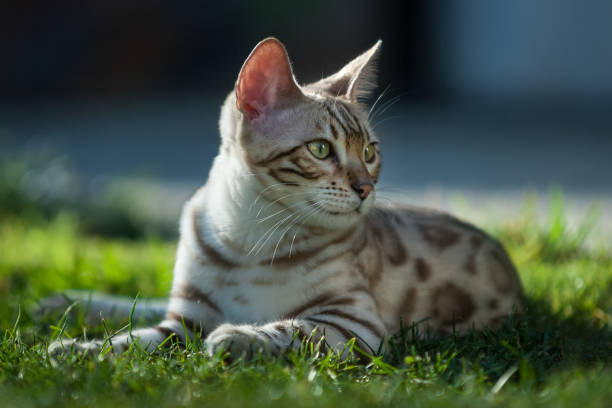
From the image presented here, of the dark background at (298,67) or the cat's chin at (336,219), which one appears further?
the dark background at (298,67)

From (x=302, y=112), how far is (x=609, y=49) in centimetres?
914

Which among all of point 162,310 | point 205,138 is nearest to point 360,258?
point 162,310

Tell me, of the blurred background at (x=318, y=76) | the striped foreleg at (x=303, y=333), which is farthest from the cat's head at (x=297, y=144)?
the blurred background at (x=318, y=76)

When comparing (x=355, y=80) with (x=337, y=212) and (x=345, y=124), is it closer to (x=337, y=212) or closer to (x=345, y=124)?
(x=345, y=124)

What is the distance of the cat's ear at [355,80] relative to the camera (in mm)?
3115

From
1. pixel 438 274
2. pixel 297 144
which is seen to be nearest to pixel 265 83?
pixel 297 144

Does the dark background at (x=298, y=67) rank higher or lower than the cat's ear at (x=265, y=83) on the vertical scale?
lower

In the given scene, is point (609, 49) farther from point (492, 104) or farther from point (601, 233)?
point (601, 233)

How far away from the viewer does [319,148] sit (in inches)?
110

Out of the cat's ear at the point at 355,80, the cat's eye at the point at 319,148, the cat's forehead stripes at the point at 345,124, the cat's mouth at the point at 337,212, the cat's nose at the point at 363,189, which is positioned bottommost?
the cat's mouth at the point at 337,212

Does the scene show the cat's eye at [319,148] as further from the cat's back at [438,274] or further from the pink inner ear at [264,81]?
the cat's back at [438,274]

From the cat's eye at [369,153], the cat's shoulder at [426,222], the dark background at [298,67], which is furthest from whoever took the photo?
the dark background at [298,67]

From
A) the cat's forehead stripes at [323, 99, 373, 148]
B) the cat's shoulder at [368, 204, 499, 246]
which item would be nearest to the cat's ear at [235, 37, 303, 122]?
the cat's forehead stripes at [323, 99, 373, 148]

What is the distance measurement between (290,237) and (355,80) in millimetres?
753
